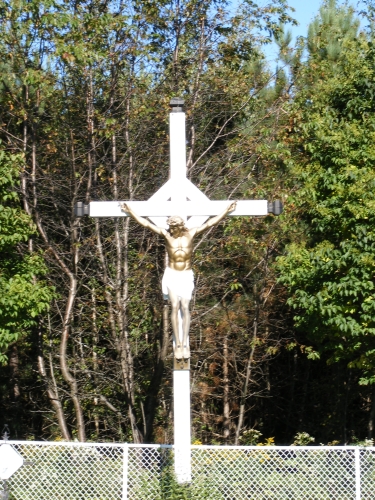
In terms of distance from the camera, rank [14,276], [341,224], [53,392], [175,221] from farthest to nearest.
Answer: [53,392], [341,224], [14,276], [175,221]

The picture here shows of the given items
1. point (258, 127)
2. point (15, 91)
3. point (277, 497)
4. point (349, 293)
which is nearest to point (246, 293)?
point (258, 127)

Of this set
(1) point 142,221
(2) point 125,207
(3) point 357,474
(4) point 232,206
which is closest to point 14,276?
(2) point 125,207

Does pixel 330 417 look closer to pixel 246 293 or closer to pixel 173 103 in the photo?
pixel 246 293

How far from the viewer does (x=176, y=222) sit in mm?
7668

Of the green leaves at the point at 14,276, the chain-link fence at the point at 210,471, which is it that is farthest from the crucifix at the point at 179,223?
the green leaves at the point at 14,276

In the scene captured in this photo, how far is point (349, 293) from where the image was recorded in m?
10.9

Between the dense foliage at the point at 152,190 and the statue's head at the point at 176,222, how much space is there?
3.73 metres

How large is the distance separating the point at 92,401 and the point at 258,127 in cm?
534

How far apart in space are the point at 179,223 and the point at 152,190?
5.45m

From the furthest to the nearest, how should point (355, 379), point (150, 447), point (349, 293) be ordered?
point (355, 379), point (349, 293), point (150, 447)

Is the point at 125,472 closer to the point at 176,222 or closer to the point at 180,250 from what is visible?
the point at 180,250

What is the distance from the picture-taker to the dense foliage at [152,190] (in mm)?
11539

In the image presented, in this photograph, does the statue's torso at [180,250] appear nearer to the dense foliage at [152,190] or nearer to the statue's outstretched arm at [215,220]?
the statue's outstretched arm at [215,220]

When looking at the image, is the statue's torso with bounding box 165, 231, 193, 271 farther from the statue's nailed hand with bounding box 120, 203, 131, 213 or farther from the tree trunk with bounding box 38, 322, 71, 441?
the tree trunk with bounding box 38, 322, 71, 441
